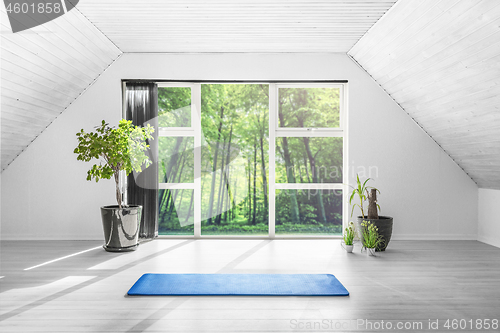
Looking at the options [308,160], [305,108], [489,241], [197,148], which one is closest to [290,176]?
[308,160]

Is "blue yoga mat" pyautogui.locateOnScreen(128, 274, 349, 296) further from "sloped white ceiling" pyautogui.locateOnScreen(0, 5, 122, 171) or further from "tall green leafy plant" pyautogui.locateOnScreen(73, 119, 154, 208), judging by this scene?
"sloped white ceiling" pyautogui.locateOnScreen(0, 5, 122, 171)

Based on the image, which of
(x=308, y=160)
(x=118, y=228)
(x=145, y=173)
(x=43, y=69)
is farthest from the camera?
(x=308, y=160)

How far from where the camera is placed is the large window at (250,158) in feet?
17.7

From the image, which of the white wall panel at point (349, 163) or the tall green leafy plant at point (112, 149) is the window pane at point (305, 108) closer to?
the white wall panel at point (349, 163)

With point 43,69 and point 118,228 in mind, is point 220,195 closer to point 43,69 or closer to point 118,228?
point 118,228

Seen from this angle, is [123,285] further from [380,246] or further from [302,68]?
[302,68]

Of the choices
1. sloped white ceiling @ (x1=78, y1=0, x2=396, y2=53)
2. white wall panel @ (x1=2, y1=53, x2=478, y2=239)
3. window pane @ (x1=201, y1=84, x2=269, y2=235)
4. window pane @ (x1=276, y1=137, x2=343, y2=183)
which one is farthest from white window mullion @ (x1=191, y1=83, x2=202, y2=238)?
window pane @ (x1=276, y1=137, x2=343, y2=183)

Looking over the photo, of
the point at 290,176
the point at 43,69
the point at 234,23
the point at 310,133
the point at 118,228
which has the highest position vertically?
the point at 234,23

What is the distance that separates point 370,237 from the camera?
4.33 meters

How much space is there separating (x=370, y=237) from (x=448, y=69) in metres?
2.07

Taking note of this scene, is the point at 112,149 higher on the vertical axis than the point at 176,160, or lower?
higher

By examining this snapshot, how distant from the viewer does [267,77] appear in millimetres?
5223

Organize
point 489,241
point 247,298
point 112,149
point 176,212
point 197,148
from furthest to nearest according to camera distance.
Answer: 1. point 176,212
2. point 197,148
3. point 489,241
4. point 112,149
5. point 247,298

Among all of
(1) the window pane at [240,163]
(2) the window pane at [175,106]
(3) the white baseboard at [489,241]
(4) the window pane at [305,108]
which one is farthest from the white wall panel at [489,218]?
(2) the window pane at [175,106]
